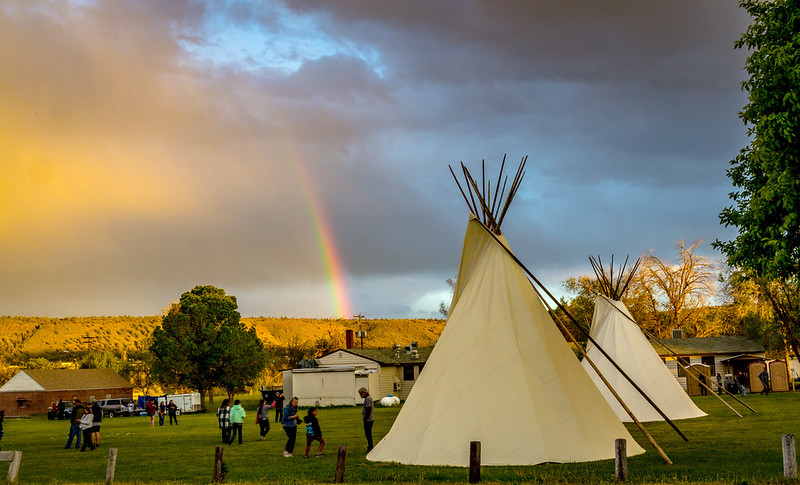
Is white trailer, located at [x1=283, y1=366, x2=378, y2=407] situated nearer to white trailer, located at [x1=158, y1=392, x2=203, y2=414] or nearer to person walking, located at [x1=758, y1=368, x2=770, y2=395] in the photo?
white trailer, located at [x1=158, y1=392, x2=203, y2=414]

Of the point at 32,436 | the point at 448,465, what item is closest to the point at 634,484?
the point at 448,465

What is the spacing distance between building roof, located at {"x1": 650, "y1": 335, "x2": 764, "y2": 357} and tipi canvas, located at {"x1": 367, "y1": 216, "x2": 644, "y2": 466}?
42.8m

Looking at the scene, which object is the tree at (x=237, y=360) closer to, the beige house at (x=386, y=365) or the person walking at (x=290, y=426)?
the beige house at (x=386, y=365)

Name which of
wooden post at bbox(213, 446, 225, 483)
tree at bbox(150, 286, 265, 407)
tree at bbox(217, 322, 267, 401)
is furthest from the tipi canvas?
tree at bbox(150, 286, 265, 407)

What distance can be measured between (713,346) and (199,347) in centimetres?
4276

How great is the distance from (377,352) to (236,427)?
3848 centimetres

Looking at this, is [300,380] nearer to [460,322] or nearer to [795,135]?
[460,322]

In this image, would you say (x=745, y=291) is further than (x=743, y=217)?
Yes

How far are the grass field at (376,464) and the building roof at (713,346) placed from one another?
2806 cm

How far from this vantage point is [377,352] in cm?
6450

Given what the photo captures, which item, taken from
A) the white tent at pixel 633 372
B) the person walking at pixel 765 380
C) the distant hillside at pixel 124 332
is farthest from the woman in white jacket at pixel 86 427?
the distant hillside at pixel 124 332

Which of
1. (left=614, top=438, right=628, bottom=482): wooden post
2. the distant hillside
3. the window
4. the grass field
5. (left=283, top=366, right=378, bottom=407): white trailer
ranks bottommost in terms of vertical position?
the grass field

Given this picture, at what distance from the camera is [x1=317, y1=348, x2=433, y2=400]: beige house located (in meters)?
59.6

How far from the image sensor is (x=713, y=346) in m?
60.3
